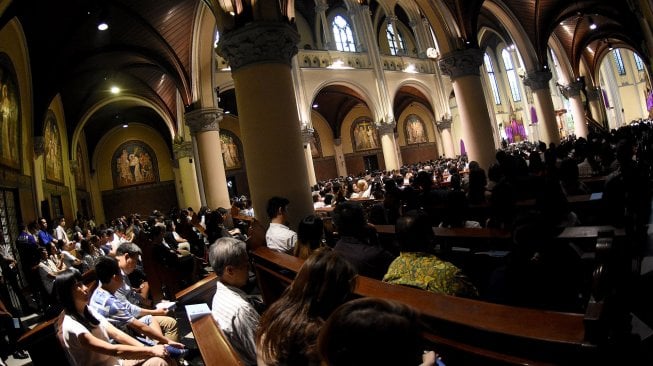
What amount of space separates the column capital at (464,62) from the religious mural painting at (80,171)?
17.3 metres

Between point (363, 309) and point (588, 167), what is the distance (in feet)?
25.3

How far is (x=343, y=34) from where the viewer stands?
24.2 meters

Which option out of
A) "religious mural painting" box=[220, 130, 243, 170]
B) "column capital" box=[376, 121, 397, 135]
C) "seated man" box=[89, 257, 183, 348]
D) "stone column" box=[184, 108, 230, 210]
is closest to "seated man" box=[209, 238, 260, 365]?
"seated man" box=[89, 257, 183, 348]

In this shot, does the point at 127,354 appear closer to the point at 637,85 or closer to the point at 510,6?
the point at 510,6

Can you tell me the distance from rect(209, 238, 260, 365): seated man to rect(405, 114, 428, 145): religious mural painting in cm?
2934

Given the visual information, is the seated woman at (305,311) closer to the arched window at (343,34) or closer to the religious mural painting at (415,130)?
the arched window at (343,34)

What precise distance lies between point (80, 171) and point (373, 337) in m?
23.4

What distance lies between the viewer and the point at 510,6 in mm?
14547

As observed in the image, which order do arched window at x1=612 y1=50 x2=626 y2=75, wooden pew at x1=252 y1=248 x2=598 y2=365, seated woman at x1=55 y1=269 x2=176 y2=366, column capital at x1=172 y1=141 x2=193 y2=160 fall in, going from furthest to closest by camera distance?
arched window at x1=612 y1=50 x2=626 y2=75
column capital at x1=172 y1=141 x2=193 y2=160
seated woman at x1=55 y1=269 x2=176 y2=366
wooden pew at x1=252 y1=248 x2=598 y2=365

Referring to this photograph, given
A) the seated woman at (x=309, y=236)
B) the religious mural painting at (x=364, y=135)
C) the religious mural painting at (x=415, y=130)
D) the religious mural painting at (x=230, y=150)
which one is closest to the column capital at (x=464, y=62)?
the seated woman at (x=309, y=236)

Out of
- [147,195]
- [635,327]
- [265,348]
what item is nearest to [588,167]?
[635,327]

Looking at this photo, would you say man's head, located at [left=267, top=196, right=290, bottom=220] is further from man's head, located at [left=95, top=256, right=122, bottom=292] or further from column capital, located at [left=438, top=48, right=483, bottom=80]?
column capital, located at [left=438, top=48, right=483, bottom=80]

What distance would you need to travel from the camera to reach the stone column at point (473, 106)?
388 inches

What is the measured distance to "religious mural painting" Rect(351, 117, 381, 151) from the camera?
28547mm
